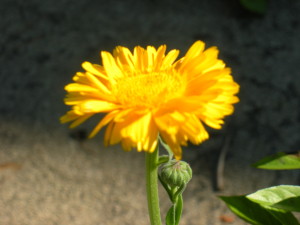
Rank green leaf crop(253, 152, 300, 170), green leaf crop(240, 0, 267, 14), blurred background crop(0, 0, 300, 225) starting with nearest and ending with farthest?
green leaf crop(253, 152, 300, 170)
blurred background crop(0, 0, 300, 225)
green leaf crop(240, 0, 267, 14)

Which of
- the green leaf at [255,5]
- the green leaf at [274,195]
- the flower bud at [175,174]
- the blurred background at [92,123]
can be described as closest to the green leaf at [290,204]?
the green leaf at [274,195]

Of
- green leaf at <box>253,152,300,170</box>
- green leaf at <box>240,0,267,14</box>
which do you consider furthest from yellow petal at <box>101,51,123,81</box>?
green leaf at <box>240,0,267,14</box>

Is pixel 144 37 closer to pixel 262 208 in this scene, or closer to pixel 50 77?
pixel 50 77

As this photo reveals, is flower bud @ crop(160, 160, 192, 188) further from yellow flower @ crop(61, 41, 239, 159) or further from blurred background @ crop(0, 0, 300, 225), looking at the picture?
blurred background @ crop(0, 0, 300, 225)

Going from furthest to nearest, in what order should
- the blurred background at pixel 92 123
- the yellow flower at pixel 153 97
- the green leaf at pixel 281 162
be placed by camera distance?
the blurred background at pixel 92 123, the green leaf at pixel 281 162, the yellow flower at pixel 153 97

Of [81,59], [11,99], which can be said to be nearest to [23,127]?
[11,99]

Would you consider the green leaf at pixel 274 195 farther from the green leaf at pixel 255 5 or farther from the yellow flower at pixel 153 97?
the green leaf at pixel 255 5

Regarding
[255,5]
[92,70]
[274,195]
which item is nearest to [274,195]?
[274,195]
